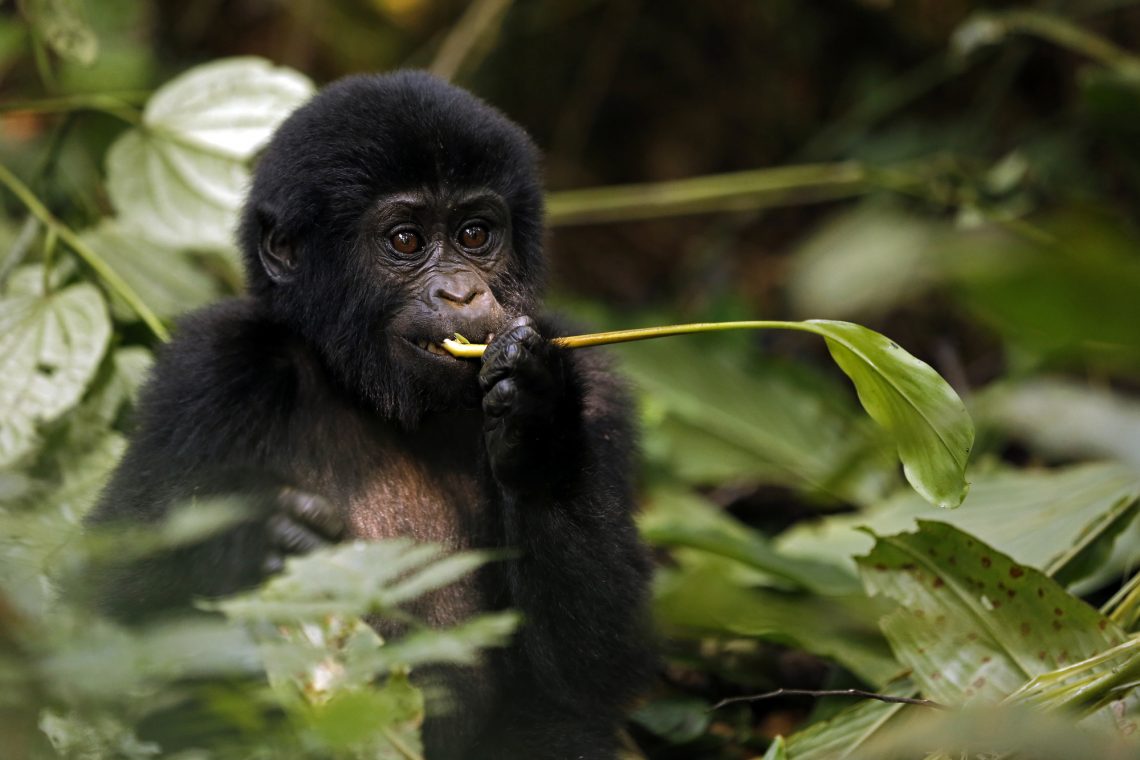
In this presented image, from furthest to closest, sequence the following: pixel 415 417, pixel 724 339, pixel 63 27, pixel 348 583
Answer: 1. pixel 724 339
2. pixel 63 27
3. pixel 415 417
4. pixel 348 583

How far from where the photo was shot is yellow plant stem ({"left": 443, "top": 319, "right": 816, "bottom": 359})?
2.39 meters

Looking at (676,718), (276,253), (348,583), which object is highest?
(276,253)

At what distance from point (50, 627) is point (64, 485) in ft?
6.56

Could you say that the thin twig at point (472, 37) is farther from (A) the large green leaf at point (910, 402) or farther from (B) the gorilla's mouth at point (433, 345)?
Result: (A) the large green leaf at point (910, 402)

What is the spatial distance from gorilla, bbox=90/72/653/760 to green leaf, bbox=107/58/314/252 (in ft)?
2.73

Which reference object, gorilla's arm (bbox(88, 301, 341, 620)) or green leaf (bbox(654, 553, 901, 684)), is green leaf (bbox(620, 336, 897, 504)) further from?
gorilla's arm (bbox(88, 301, 341, 620))

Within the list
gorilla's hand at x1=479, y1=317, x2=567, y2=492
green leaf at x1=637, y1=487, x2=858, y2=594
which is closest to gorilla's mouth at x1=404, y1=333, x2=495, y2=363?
gorilla's hand at x1=479, y1=317, x2=567, y2=492

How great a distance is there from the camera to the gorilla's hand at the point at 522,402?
2840 millimetres

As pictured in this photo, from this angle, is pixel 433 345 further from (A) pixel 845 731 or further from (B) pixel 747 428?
(B) pixel 747 428

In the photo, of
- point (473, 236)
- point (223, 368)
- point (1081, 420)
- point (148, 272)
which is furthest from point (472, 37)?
point (1081, 420)

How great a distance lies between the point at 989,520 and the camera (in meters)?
3.91

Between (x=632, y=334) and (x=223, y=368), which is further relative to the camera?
(x=223, y=368)

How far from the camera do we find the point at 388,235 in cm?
334

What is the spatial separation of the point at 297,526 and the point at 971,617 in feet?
5.84
